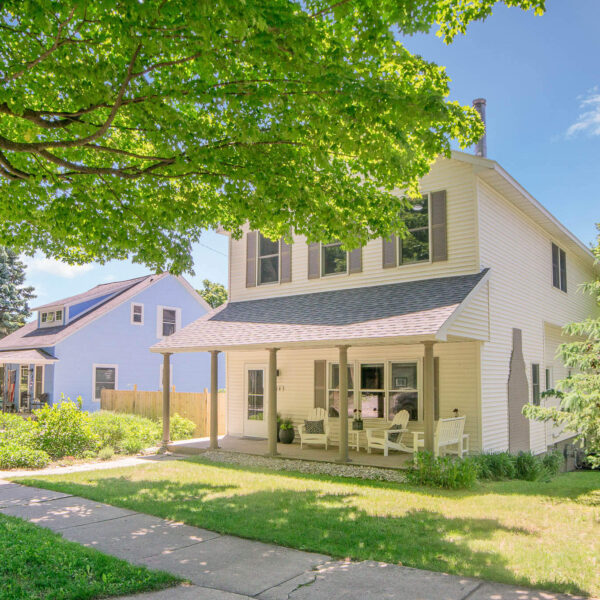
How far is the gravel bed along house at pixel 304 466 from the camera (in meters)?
10.9

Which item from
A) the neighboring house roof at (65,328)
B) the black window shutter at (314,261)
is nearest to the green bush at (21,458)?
the black window shutter at (314,261)

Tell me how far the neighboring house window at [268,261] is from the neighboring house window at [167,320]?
1206 centimetres

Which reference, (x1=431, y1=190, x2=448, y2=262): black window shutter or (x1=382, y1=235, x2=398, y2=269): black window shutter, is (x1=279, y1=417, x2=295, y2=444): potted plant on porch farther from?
(x1=431, y1=190, x2=448, y2=262): black window shutter

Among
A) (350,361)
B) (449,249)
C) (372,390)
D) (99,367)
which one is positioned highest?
(449,249)

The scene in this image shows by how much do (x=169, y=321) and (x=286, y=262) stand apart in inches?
530

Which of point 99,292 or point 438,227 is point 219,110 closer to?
point 438,227

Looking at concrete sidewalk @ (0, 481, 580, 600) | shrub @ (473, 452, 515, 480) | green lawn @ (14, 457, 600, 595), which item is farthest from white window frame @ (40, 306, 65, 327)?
shrub @ (473, 452, 515, 480)

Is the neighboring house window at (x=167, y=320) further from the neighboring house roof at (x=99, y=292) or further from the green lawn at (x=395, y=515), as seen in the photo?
the green lawn at (x=395, y=515)

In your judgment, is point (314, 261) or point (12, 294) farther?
point (12, 294)

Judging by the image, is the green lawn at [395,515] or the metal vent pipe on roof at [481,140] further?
the metal vent pipe on roof at [481,140]

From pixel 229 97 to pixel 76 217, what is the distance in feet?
12.9

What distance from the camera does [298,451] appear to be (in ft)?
45.3

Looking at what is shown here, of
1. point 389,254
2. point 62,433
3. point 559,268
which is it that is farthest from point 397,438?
point 559,268

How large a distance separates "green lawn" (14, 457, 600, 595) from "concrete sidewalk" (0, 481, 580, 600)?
0.87 feet
